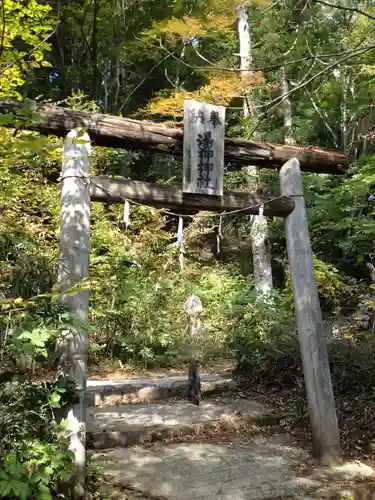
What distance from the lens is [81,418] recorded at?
133 inches

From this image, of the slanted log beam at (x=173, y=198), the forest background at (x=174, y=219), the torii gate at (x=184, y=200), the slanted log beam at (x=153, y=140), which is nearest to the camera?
the forest background at (x=174, y=219)

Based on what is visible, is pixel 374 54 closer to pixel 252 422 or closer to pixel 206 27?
pixel 206 27

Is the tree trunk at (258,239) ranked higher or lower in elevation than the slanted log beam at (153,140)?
higher

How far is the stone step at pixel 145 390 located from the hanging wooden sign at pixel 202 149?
3.13m

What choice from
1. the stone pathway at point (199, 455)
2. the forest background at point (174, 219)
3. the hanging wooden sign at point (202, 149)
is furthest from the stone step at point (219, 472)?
the hanging wooden sign at point (202, 149)

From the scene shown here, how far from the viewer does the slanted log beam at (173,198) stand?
12.8ft

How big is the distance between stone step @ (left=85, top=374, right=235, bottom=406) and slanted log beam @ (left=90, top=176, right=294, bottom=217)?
9.41ft

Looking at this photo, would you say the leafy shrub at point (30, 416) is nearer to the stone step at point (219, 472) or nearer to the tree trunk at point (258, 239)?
the stone step at point (219, 472)

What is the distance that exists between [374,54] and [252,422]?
801 centimetres

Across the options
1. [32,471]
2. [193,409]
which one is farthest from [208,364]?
[32,471]

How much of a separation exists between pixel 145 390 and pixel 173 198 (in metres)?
3.08

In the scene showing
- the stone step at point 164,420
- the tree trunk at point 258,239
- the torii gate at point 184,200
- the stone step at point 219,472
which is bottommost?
the stone step at point 219,472

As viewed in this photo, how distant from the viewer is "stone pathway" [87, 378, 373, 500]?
3554 millimetres

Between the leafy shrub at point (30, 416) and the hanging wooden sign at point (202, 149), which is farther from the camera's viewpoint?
the hanging wooden sign at point (202, 149)
